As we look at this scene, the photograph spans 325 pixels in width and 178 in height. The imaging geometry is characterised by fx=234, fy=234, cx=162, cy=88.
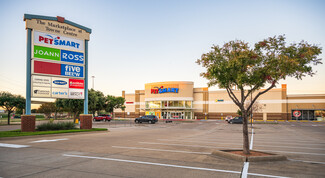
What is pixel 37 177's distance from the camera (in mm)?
6305

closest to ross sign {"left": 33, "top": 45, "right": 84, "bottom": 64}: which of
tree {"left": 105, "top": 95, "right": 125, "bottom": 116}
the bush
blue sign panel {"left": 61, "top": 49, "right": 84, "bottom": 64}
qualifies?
blue sign panel {"left": 61, "top": 49, "right": 84, "bottom": 64}

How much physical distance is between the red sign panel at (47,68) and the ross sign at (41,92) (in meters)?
1.50

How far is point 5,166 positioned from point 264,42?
10.7 meters

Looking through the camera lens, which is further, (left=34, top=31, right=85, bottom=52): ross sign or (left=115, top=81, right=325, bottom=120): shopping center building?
(left=115, top=81, right=325, bottom=120): shopping center building

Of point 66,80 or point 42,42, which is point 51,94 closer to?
point 66,80

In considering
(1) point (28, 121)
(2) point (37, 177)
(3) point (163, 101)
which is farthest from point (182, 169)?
(3) point (163, 101)

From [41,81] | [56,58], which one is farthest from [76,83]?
[41,81]

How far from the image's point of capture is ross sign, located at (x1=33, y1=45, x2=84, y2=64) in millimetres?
20844

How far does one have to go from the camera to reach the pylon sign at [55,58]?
20.5 m

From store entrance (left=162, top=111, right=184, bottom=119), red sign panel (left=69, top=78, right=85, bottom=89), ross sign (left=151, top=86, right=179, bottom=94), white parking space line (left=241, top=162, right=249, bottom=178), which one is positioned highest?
ross sign (left=151, top=86, right=179, bottom=94)

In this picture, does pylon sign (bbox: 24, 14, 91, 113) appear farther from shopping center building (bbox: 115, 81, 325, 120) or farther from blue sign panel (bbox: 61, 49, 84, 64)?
shopping center building (bbox: 115, 81, 325, 120)

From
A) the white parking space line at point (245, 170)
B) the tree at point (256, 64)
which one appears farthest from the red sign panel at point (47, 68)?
the white parking space line at point (245, 170)

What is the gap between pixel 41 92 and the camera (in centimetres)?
2091

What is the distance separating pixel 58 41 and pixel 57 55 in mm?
1420
